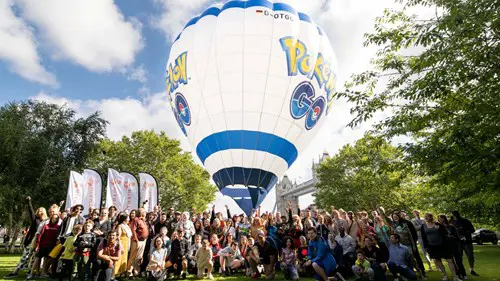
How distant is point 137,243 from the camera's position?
9.71 m

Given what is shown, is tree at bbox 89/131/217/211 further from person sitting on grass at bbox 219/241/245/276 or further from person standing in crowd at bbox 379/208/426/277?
person standing in crowd at bbox 379/208/426/277

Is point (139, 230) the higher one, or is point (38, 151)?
point (38, 151)

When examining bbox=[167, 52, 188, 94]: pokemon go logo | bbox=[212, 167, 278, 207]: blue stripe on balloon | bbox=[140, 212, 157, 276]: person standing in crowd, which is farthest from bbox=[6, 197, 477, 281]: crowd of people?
bbox=[167, 52, 188, 94]: pokemon go logo

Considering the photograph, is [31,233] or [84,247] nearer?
[84,247]

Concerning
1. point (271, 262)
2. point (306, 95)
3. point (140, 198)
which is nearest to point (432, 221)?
point (271, 262)

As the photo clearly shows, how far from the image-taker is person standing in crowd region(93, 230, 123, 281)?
25.7 feet

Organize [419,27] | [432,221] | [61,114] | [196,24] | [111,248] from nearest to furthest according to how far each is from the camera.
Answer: [419,27] → [111,248] → [432,221] → [196,24] → [61,114]

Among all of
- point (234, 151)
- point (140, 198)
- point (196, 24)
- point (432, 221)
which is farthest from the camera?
point (196, 24)

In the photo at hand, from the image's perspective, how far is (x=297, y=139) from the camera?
19844mm

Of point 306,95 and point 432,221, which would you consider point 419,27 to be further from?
point 306,95

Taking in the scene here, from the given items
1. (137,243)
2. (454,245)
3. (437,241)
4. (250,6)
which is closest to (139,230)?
(137,243)

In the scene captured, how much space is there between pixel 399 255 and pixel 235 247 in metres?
4.97

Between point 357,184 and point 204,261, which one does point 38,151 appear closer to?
point 204,261

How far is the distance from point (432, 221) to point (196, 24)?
16.1m
